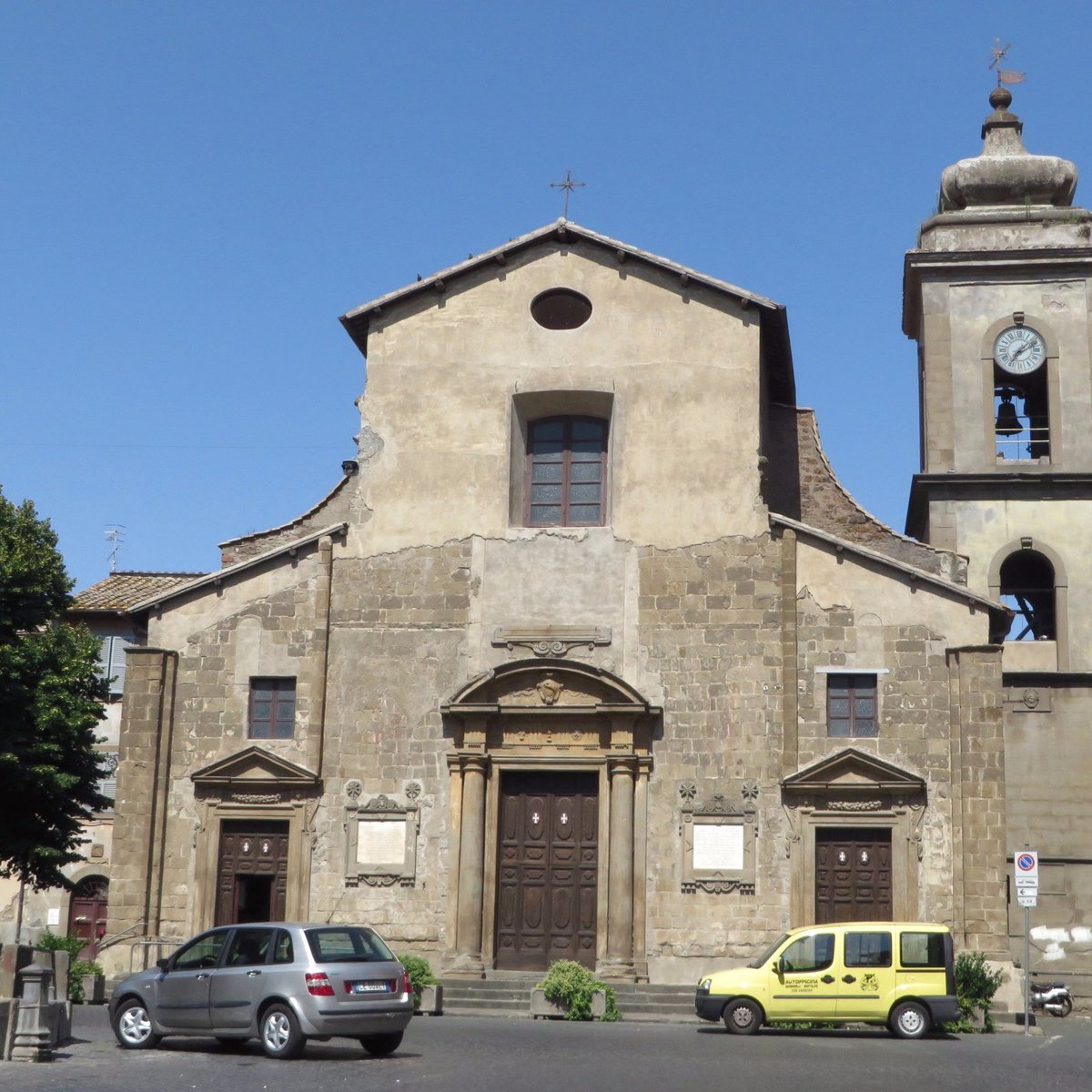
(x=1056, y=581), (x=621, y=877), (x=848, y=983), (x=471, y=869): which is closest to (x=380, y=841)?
(x=471, y=869)

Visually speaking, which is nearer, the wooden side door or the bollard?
the bollard

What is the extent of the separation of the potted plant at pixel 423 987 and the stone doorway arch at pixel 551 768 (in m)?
1.46

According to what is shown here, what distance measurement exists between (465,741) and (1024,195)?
16463 mm

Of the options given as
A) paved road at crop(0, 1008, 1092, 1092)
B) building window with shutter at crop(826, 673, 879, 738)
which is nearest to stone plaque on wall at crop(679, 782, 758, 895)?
building window with shutter at crop(826, 673, 879, 738)

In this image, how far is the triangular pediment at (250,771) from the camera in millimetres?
25094

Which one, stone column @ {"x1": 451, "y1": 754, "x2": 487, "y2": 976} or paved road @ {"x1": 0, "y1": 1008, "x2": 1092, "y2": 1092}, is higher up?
stone column @ {"x1": 451, "y1": 754, "x2": 487, "y2": 976}

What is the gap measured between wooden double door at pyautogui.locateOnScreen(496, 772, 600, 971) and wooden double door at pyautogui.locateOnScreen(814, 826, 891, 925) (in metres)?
3.38

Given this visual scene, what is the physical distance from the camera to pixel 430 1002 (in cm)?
2231

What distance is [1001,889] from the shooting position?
23.4 meters

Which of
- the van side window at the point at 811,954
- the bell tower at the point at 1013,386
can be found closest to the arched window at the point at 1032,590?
the bell tower at the point at 1013,386

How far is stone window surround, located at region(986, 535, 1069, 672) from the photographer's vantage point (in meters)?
29.8

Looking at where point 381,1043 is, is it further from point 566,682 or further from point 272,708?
point 272,708

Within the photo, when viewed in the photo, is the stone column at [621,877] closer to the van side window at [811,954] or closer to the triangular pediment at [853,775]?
the triangular pediment at [853,775]

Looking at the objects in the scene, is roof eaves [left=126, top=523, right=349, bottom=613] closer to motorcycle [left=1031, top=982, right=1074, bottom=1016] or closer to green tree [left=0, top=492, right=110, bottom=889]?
green tree [left=0, top=492, right=110, bottom=889]
